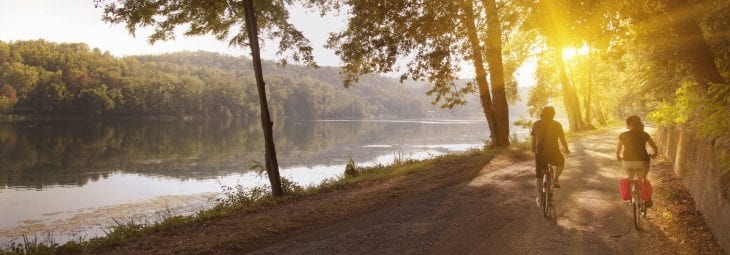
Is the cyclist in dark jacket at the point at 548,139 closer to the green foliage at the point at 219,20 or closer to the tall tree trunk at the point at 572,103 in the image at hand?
the green foliage at the point at 219,20

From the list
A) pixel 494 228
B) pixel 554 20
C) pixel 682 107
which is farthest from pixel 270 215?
pixel 682 107

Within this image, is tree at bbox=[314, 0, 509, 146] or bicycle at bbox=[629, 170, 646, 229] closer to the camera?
bicycle at bbox=[629, 170, 646, 229]

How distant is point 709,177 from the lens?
8164 millimetres

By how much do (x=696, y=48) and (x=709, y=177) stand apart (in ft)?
26.6

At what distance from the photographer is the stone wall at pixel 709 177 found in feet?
22.5

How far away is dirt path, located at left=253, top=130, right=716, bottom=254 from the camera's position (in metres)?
7.45

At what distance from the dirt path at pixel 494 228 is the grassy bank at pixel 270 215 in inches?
33.6

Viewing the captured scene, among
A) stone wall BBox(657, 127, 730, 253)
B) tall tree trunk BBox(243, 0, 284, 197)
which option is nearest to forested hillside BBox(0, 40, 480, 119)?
tall tree trunk BBox(243, 0, 284, 197)

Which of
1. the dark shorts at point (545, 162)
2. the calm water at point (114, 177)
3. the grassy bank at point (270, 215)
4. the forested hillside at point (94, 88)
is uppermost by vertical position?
the forested hillside at point (94, 88)

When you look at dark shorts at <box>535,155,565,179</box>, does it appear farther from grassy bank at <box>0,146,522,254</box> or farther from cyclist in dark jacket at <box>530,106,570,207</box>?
grassy bank at <box>0,146,522,254</box>

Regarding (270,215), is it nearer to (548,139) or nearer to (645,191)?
(548,139)

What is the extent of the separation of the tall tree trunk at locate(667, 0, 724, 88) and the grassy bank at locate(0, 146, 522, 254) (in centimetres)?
710

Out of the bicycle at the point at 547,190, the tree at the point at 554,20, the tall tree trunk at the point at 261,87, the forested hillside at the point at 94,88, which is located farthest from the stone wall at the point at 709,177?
the forested hillside at the point at 94,88

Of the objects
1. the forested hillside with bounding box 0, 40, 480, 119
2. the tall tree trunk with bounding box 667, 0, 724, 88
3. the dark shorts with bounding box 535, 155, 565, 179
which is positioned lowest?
the dark shorts with bounding box 535, 155, 565, 179
